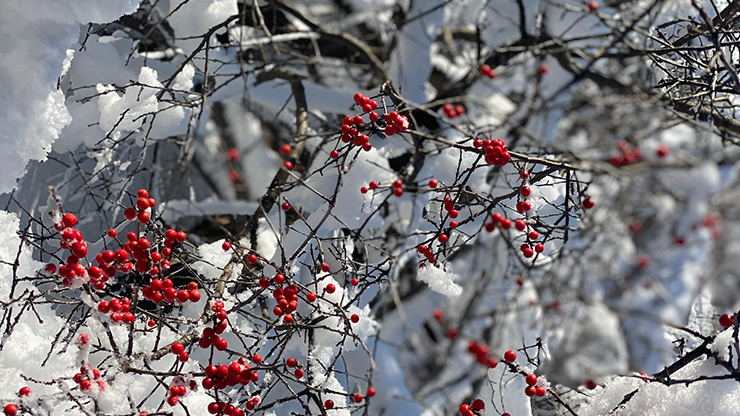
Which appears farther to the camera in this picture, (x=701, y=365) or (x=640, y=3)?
(x=701, y=365)

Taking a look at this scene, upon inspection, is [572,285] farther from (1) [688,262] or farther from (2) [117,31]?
(2) [117,31]

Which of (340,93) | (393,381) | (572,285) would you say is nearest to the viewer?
(572,285)

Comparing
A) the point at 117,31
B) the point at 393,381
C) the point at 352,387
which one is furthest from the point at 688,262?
the point at 117,31

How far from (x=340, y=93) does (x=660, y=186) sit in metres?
1.44

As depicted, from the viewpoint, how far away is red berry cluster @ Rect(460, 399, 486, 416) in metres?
1.02

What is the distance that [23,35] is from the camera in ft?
2.49

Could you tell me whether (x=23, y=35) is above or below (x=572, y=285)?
above

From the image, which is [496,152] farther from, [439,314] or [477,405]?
[477,405]

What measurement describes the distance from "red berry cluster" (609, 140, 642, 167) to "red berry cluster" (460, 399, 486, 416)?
62 cm

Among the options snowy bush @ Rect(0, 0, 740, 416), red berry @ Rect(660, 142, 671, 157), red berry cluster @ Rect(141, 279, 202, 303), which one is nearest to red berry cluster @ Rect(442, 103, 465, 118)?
snowy bush @ Rect(0, 0, 740, 416)

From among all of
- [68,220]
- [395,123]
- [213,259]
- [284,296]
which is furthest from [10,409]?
[395,123]

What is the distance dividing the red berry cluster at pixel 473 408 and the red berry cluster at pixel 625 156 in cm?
62

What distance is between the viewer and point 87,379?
0.84 meters

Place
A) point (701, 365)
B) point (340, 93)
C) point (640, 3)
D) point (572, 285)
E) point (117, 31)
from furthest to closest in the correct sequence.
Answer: point (340, 93), point (117, 31), point (701, 365), point (640, 3), point (572, 285)
